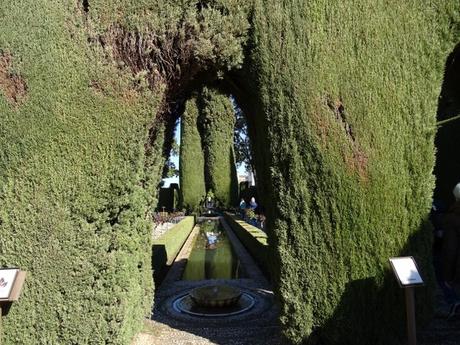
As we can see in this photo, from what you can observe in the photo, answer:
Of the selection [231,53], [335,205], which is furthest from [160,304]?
[231,53]

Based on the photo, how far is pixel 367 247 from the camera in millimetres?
3746

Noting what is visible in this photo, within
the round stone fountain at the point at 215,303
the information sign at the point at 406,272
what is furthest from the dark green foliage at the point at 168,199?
the information sign at the point at 406,272

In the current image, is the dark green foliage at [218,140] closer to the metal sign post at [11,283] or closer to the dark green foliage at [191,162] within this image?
the dark green foliage at [191,162]

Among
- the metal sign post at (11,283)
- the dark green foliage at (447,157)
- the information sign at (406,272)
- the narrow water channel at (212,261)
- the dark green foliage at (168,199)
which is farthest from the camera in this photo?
the dark green foliage at (168,199)

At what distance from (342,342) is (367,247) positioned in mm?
978

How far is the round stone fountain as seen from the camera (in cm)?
556

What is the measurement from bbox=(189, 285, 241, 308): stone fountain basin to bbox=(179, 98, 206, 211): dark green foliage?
2063 cm

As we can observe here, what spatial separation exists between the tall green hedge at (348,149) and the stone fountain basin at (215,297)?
77.5 inches

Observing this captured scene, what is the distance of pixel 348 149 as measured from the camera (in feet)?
12.2

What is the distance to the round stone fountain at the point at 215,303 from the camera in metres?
5.56

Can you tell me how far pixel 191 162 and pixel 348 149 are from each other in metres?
23.5

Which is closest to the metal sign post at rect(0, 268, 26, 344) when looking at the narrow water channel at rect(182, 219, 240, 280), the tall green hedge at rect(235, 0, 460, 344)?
the tall green hedge at rect(235, 0, 460, 344)

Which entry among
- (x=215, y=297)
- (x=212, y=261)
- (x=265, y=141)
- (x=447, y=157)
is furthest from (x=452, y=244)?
(x=212, y=261)

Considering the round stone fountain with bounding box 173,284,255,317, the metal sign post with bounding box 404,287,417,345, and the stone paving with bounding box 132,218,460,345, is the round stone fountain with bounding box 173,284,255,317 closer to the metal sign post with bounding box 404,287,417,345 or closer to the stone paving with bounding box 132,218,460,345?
the stone paving with bounding box 132,218,460,345
